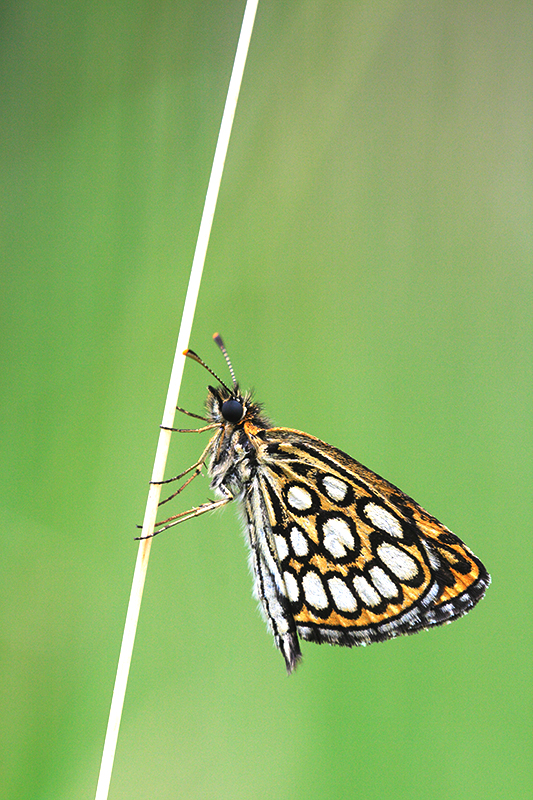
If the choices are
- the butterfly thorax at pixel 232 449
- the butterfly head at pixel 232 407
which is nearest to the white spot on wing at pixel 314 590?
the butterfly thorax at pixel 232 449

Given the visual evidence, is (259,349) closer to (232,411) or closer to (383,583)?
(232,411)

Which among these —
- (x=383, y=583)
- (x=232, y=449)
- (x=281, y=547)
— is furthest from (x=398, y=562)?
(x=232, y=449)

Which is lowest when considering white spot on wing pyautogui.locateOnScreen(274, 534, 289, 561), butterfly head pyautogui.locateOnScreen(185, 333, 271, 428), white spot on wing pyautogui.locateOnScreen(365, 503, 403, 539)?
white spot on wing pyautogui.locateOnScreen(274, 534, 289, 561)

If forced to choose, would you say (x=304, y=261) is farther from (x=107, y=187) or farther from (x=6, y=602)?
(x=6, y=602)

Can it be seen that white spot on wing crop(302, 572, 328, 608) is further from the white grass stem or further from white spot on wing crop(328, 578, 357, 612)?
the white grass stem

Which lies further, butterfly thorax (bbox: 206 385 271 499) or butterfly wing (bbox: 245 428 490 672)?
butterfly thorax (bbox: 206 385 271 499)

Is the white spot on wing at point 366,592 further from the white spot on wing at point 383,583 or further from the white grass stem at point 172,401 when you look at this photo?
the white grass stem at point 172,401

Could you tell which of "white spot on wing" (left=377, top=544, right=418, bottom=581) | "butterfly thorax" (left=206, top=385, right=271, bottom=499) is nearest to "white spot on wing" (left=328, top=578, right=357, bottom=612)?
"white spot on wing" (left=377, top=544, right=418, bottom=581)
